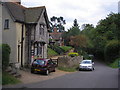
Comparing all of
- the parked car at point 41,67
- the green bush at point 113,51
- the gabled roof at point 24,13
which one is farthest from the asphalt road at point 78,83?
the green bush at point 113,51

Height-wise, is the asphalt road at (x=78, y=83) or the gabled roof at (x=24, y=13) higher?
the gabled roof at (x=24, y=13)

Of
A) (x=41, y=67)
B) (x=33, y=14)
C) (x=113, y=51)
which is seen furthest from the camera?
(x=113, y=51)

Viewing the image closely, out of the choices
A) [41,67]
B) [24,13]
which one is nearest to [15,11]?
[24,13]

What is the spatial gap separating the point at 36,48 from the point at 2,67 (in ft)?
35.9

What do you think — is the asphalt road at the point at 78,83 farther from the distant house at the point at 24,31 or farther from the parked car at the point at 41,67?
the distant house at the point at 24,31

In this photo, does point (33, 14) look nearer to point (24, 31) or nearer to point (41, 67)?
point (24, 31)

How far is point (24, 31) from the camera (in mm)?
25281

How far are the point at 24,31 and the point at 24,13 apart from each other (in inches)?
110

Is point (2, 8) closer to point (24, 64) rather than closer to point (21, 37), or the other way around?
point (21, 37)

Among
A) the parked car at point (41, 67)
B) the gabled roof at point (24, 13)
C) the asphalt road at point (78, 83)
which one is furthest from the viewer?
the gabled roof at point (24, 13)

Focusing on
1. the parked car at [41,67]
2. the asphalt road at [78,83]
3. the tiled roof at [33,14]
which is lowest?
the asphalt road at [78,83]

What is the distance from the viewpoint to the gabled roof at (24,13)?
23.7 meters

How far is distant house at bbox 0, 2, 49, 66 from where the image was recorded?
23375mm

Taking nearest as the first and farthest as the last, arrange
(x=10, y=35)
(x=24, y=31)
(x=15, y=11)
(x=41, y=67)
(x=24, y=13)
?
(x=41, y=67)
(x=10, y=35)
(x=15, y=11)
(x=24, y=31)
(x=24, y=13)
